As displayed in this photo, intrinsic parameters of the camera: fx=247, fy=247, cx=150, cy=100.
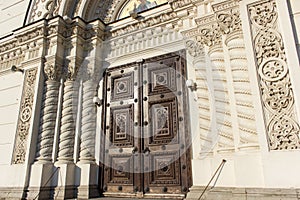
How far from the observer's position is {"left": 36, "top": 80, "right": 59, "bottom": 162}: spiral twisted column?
177 inches

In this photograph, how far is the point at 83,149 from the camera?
4574 mm

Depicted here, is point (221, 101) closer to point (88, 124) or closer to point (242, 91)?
point (242, 91)

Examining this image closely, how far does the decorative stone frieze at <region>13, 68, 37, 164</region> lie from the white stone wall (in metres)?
1.80

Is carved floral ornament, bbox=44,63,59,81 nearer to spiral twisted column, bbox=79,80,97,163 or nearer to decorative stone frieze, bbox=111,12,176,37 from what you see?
spiral twisted column, bbox=79,80,97,163

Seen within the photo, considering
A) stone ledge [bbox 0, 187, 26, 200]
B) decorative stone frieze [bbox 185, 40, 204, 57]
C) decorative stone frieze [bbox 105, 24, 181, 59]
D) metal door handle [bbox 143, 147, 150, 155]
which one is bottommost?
stone ledge [bbox 0, 187, 26, 200]

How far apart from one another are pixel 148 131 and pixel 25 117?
2465mm

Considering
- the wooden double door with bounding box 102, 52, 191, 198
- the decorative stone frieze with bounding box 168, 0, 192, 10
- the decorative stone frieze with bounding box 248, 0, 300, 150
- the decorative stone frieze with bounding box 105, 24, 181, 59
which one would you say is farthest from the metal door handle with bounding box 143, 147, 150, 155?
the decorative stone frieze with bounding box 168, 0, 192, 10

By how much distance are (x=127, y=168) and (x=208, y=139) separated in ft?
5.14

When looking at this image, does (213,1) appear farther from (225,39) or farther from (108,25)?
(108,25)

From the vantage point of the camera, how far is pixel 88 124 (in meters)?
4.73

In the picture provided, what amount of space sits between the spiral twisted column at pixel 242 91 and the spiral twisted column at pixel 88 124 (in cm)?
276

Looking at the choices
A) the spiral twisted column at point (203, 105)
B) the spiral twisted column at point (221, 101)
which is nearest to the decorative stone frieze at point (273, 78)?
the spiral twisted column at point (221, 101)

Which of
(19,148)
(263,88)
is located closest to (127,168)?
(19,148)

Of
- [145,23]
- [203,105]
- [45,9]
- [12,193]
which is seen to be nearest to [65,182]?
[12,193]
